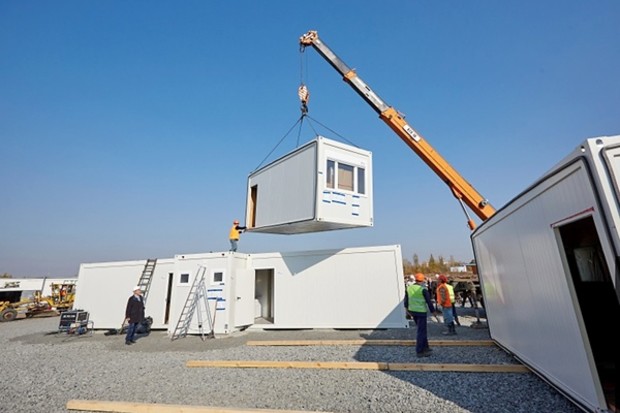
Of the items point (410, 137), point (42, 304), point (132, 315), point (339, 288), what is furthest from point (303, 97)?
point (42, 304)

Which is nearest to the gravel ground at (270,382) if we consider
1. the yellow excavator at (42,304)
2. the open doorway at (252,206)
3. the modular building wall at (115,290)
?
the modular building wall at (115,290)

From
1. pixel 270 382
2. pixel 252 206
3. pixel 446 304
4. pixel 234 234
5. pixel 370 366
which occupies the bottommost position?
pixel 270 382

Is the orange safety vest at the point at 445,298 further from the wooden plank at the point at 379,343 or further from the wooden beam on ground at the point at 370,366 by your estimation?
the wooden beam on ground at the point at 370,366

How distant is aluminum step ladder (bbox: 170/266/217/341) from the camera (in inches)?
410

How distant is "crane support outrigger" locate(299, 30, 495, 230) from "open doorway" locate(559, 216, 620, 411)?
578cm

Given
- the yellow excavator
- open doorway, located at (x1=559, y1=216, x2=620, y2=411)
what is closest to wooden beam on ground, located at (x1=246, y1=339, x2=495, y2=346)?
open doorway, located at (x1=559, y1=216, x2=620, y2=411)

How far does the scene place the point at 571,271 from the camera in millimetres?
3545

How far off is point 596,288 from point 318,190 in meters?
6.51

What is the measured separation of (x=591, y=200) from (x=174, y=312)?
11999mm

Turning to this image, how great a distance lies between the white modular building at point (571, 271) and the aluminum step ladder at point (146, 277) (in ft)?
42.4

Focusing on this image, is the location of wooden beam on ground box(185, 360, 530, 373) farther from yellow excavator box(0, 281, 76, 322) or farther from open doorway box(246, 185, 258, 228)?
yellow excavator box(0, 281, 76, 322)

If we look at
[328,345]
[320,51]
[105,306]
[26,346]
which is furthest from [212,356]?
[320,51]

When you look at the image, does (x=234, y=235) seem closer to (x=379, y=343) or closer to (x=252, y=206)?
(x=252, y=206)

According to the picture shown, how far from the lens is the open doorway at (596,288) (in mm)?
3746
